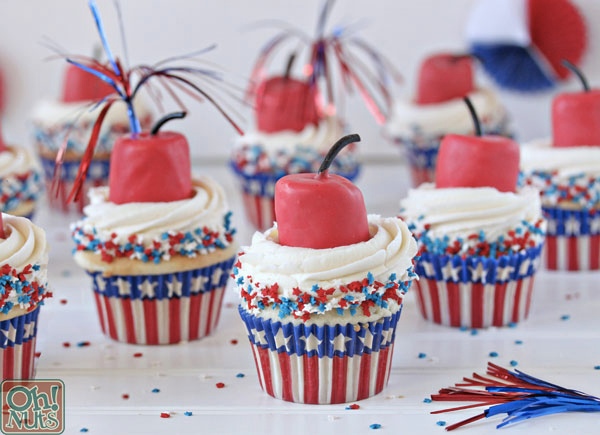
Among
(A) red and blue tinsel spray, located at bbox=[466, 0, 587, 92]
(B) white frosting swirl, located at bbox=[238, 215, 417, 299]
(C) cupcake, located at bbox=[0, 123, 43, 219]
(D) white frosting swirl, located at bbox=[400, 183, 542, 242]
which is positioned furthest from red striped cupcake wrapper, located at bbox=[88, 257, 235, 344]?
(A) red and blue tinsel spray, located at bbox=[466, 0, 587, 92]

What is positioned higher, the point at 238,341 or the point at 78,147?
the point at 78,147

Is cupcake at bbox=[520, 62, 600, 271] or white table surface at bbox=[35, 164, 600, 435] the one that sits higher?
cupcake at bbox=[520, 62, 600, 271]

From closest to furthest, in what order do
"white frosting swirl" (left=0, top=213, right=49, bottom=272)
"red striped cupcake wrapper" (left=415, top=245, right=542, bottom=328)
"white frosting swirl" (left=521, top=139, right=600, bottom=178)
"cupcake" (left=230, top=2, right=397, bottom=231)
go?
"white frosting swirl" (left=0, top=213, right=49, bottom=272)
"red striped cupcake wrapper" (left=415, top=245, right=542, bottom=328)
"white frosting swirl" (left=521, top=139, right=600, bottom=178)
"cupcake" (left=230, top=2, right=397, bottom=231)

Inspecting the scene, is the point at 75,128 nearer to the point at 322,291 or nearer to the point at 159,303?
the point at 159,303

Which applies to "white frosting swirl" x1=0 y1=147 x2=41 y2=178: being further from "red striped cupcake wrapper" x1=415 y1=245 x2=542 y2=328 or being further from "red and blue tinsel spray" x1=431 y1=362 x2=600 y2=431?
"red and blue tinsel spray" x1=431 y1=362 x2=600 y2=431

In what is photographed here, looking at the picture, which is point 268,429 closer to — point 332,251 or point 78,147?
point 332,251

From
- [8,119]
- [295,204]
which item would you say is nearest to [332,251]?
[295,204]

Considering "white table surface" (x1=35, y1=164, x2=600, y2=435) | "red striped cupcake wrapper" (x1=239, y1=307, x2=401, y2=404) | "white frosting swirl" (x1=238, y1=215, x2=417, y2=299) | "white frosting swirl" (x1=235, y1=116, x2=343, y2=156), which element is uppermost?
"white frosting swirl" (x1=235, y1=116, x2=343, y2=156)

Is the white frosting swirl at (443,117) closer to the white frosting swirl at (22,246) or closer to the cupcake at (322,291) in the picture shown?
the cupcake at (322,291)
